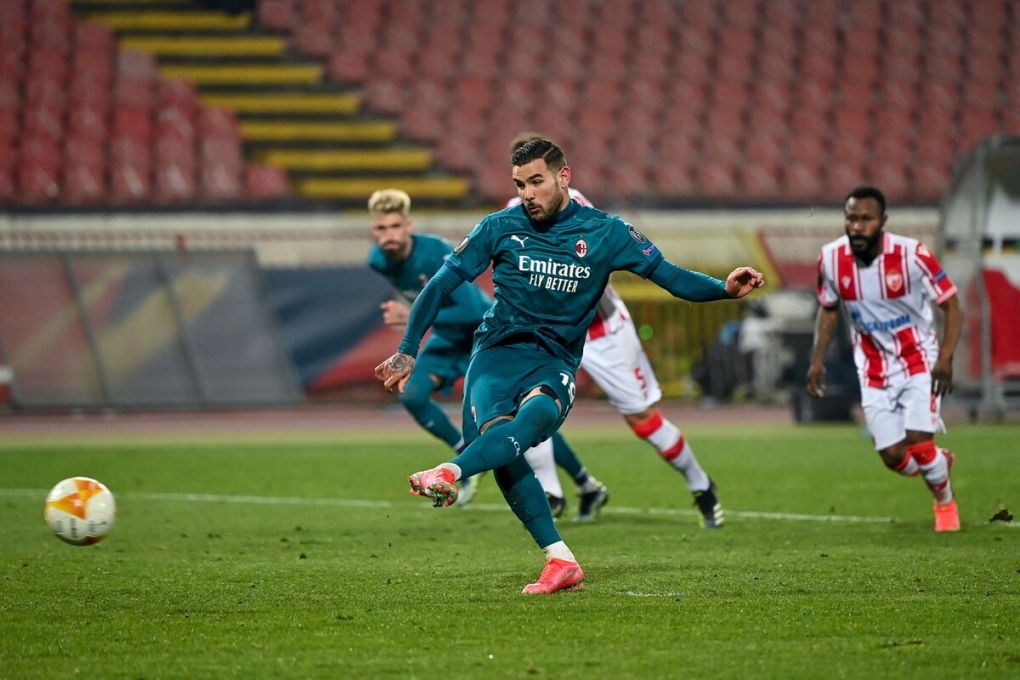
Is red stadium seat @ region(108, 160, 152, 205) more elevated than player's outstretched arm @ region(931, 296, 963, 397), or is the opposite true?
player's outstretched arm @ region(931, 296, 963, 397)

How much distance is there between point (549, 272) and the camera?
6.79m

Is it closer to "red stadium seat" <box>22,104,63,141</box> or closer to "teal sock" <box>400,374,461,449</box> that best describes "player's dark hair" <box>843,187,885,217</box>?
"teal sock" <box>400,374,461,449</box>

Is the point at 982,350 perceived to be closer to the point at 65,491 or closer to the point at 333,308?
the point at 333,308

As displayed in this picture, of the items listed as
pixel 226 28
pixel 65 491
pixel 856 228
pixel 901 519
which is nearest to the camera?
pixel 65 491

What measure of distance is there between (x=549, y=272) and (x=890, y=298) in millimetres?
3278

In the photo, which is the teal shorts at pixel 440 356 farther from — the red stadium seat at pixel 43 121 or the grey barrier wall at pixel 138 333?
the red stadium seat at pixel 43 121

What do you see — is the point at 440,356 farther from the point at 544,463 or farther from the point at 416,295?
the point at 544,463

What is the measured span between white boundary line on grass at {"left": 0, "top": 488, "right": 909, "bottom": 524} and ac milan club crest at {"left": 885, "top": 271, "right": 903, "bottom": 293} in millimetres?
1451

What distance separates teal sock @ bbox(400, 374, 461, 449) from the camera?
35.5 ft

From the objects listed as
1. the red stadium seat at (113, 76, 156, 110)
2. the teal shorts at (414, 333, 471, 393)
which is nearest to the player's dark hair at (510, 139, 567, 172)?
the teal shorts at (414, 333, 471, 393)

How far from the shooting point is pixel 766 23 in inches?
1216

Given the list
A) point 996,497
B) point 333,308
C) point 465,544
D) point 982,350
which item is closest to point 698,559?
point 465,544

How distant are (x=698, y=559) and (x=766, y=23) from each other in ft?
81.0

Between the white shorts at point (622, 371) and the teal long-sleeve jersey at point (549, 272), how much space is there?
111 inches
